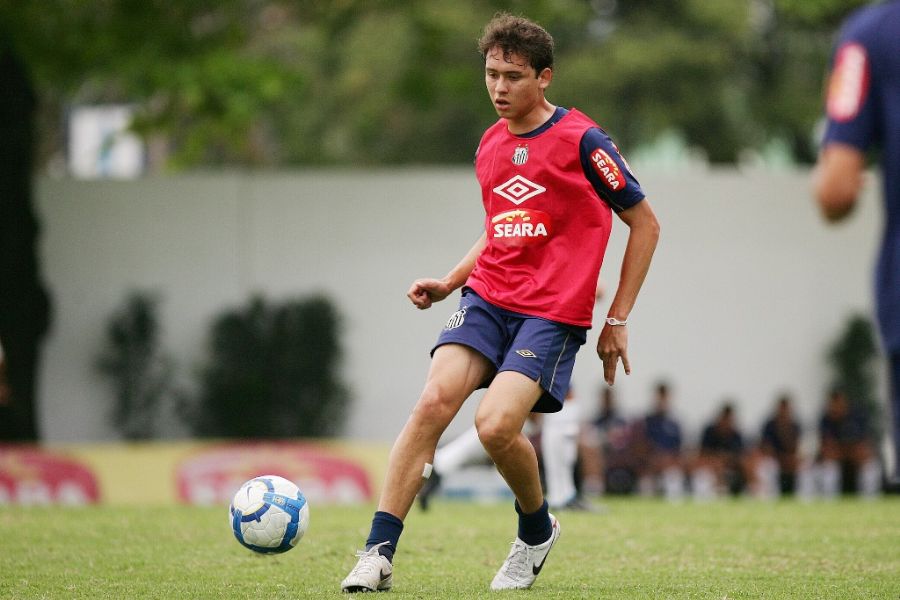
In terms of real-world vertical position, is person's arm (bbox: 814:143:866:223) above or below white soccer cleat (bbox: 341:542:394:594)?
above

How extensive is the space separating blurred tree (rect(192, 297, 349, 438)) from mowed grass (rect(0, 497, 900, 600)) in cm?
861

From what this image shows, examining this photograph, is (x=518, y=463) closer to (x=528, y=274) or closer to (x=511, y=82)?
(x=528, y=274)

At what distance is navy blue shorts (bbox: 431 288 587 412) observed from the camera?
6125 mm

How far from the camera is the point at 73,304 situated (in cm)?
2075

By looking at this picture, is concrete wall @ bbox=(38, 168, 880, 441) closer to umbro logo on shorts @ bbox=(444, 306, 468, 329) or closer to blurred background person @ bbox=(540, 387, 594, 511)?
blurred background person @ bbox=(540, 387, 594, 511)

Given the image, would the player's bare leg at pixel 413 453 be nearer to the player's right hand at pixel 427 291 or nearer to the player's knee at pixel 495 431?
the player's knee at pixel 495 431

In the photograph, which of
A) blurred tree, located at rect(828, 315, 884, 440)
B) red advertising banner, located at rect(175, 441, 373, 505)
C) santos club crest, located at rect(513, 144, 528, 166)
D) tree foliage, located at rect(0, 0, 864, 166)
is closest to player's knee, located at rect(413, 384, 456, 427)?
santos club crest, located at rect(513, 144, 528, 166)

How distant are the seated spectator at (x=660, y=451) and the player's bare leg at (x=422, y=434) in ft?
43.9

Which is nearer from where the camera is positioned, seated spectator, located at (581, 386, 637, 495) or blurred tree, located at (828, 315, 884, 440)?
seated spectator, located at (581, 386, 637, 495)

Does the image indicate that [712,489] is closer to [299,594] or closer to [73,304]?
[73,304]

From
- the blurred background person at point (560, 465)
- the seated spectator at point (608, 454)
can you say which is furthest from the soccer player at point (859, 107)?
the seated spectator at point (608, 454)

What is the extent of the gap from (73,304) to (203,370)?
2.08 meters

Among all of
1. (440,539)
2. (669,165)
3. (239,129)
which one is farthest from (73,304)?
(669,165)

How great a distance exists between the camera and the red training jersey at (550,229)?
6230 millimetres
